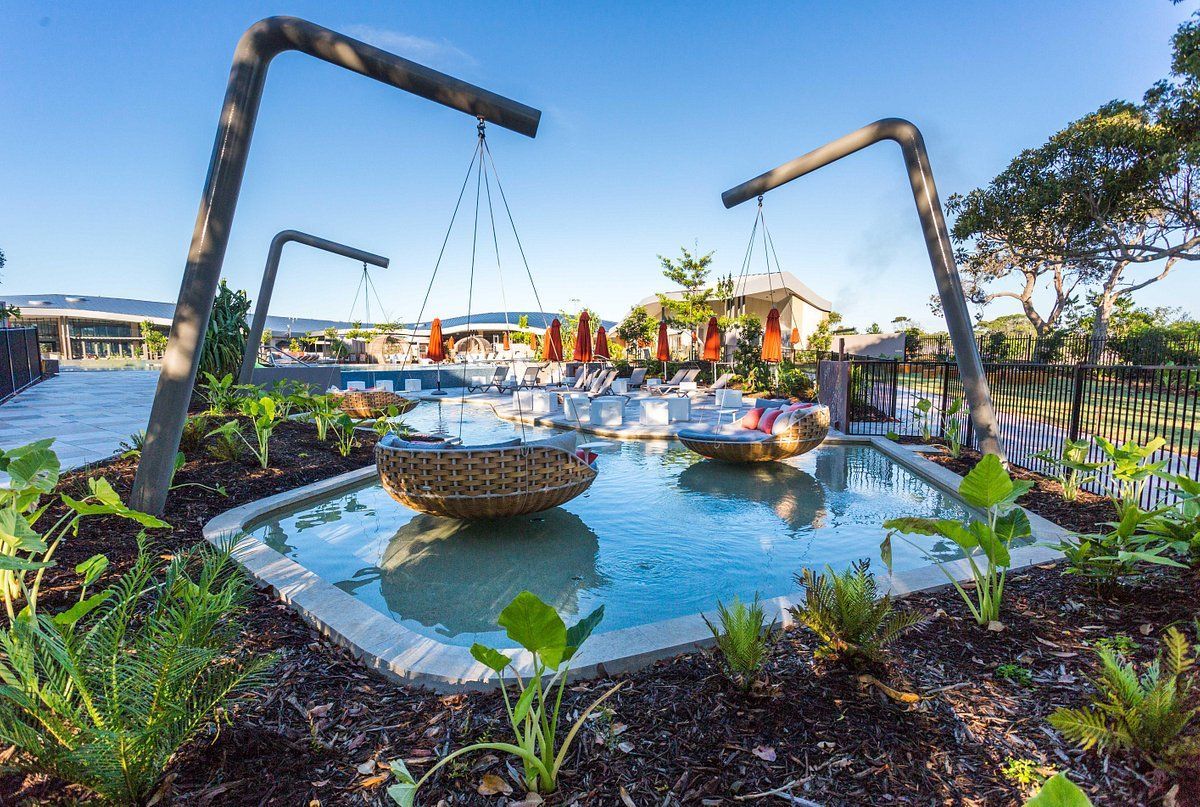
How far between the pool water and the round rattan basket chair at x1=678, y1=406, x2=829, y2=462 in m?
0.31

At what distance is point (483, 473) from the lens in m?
4.71

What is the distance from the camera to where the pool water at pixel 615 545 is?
383 centimetres

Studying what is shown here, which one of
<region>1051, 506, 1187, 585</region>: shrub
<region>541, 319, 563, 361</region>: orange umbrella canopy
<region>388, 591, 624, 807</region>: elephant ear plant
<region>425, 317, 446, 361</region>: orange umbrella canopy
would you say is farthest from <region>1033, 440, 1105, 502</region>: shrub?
<region>425, 317, 446, 361</region>: orange umbrella canopy

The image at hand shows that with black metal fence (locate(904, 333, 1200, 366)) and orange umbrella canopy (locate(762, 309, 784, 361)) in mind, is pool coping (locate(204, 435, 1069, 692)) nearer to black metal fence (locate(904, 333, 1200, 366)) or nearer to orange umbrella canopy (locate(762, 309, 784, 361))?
black metal fence (locate(904, 333, 1200, 366))

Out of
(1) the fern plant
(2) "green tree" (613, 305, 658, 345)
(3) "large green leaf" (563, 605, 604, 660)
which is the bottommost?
(1) the fern plant

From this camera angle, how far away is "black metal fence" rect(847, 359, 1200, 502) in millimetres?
5441

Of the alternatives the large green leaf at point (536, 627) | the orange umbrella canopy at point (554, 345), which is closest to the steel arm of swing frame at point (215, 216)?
the large green leaf at point (536, 627)

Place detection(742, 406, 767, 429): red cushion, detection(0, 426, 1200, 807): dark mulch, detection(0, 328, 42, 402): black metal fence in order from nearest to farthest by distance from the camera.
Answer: detection(0, 426, 1200, 807): dark mulch < detection(742, 406, 767, 429): red cushion < detection(0, 328, 42, 402): black metal fence

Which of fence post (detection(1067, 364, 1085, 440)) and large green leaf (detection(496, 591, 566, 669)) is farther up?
fence post (detection(1067, 364, 1085, 440))

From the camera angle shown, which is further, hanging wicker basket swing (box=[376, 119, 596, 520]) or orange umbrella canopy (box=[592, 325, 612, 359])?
orange umbrella canopy (box=[592, 325, 612, 359])

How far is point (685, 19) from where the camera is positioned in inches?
460

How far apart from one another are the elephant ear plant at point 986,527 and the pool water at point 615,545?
126cm

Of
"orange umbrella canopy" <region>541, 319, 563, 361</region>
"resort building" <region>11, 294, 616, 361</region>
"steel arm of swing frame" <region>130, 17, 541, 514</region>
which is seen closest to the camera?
"steel arm of swing frame" <region>130, 17, 541, 514</region>

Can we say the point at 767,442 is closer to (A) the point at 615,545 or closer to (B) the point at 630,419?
(A) the point at 615,545
